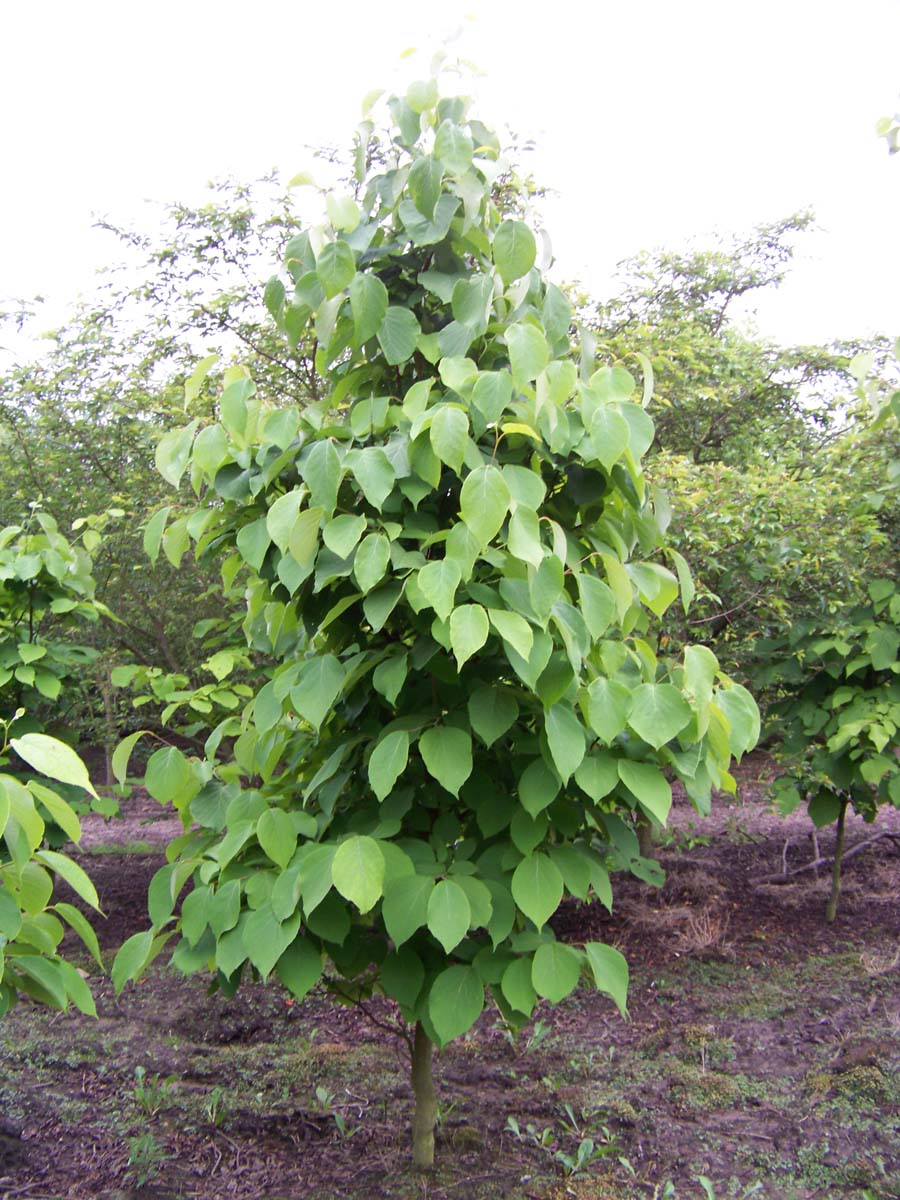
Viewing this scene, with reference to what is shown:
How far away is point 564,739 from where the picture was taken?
1.93 m

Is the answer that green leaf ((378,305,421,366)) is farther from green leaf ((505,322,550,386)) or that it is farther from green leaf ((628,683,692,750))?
green leaf ((628,683,692,750))

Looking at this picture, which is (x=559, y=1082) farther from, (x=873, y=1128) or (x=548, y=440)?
(x=548, y=440)

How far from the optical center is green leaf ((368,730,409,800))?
1.94 metres

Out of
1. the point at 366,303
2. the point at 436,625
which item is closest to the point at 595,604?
the point at 436,625

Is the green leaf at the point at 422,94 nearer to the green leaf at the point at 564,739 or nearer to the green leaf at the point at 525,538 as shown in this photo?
the green leaf at the point at 525,538

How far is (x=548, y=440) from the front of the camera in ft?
6.73

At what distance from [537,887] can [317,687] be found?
63 cm

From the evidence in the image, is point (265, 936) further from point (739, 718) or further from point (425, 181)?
point (425, 181)

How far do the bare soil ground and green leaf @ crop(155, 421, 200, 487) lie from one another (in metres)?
1.67

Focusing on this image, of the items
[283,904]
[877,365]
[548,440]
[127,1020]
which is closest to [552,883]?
[283,904]

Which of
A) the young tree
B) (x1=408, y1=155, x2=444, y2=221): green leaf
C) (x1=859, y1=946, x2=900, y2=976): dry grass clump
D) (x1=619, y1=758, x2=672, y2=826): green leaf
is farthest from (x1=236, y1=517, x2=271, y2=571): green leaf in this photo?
(x1=859, y1=946, x2=900, y2=976): dry grass clump

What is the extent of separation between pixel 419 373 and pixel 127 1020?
339cm

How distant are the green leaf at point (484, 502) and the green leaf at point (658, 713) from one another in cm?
47

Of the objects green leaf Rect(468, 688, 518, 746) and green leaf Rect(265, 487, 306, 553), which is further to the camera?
green leaf Rect(468, 688, 518, 746)
